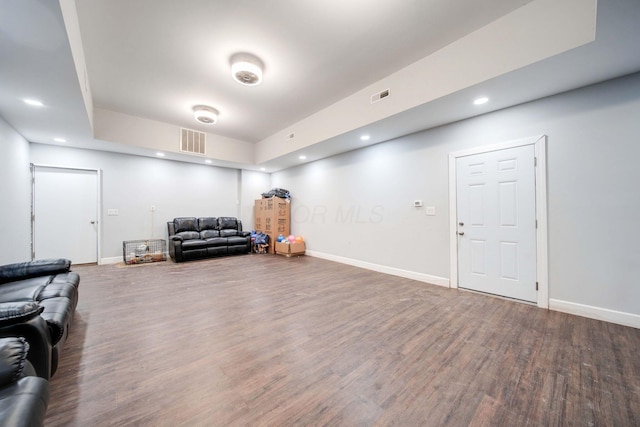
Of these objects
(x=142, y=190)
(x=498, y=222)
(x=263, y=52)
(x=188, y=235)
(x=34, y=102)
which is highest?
(x=263, y=52)

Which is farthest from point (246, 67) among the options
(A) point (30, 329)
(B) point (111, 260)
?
(B) point (111, 260)

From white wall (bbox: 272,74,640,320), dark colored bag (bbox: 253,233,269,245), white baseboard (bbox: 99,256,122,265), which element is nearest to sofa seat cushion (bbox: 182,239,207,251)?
dark colored bag (bbox: 253,233,269,245)

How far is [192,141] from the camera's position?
218 inches

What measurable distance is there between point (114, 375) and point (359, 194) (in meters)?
4.46

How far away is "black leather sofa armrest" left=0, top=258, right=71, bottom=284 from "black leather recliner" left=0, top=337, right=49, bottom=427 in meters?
2.16

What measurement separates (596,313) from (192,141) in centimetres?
733

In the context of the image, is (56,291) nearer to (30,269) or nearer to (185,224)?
(30,269)

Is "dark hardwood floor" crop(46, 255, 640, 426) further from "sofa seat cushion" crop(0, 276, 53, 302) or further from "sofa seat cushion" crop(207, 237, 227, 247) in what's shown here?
"sofa seat cushion" crop(207, 237, 227, 247)

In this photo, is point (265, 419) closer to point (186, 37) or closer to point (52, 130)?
point (186, 37)

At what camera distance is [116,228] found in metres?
5.44

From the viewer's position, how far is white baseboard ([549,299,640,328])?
241cm

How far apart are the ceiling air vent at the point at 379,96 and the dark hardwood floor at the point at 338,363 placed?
291 cm

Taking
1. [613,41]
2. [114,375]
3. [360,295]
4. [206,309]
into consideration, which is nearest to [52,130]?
[206,309]

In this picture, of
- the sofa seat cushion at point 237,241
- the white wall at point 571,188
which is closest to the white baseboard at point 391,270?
the white wall at point 571,188
